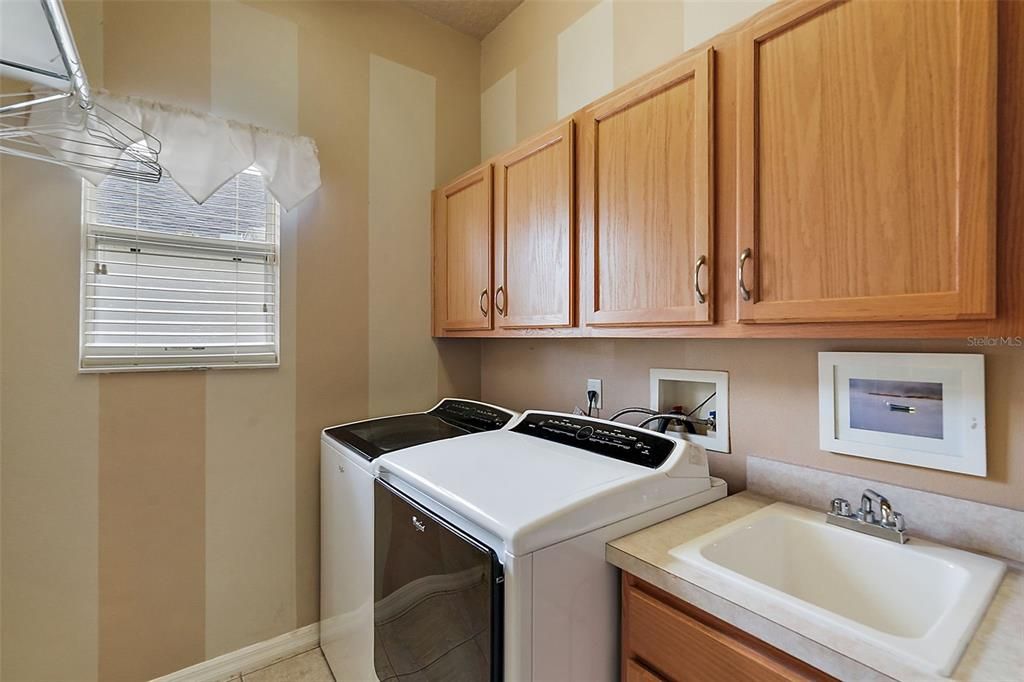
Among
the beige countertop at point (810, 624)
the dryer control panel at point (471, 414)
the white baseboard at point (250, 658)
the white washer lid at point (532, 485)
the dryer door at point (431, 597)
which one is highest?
the dryer control panel at point (471, 414)

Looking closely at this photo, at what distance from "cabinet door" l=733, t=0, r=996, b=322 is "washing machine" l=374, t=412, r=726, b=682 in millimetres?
540

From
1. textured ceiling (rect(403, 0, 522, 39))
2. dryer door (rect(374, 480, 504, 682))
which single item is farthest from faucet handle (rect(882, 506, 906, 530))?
textured ceiling (rect(403, 0, 522, 39))

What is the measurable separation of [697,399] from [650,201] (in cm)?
70

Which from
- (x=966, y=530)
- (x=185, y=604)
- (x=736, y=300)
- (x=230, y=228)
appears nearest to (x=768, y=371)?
(x=736, y=300)

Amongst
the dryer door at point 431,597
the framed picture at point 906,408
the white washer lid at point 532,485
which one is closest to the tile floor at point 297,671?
the dryer door at point 431,597

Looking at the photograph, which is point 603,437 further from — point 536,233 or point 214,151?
point 214,151

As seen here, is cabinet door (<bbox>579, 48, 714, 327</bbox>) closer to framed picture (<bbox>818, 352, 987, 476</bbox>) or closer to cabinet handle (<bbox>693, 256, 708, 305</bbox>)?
cabinet handle (<bbox>693, 256, 708, 305</bbox>)

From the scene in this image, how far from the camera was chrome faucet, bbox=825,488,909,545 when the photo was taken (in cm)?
107

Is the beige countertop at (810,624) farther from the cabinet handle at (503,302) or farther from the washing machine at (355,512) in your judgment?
the cabinet handle at (503,302)

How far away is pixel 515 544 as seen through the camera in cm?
94

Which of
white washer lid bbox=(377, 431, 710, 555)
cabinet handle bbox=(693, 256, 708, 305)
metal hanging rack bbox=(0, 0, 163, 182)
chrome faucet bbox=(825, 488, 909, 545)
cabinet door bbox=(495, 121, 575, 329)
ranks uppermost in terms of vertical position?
metal hanging rack bbox=(0, 0, 163, 182)

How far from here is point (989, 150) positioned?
77cm

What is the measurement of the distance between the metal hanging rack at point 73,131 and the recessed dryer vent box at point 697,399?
6.05 feet

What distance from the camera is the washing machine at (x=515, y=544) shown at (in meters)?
0.97
